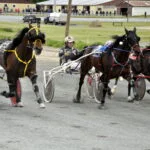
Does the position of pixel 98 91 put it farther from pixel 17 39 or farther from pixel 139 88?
pixel 17 39

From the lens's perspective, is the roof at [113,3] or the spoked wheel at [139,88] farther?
the roof at [113,3]

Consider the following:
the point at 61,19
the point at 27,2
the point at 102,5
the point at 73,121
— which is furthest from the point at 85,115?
the point at 27,2

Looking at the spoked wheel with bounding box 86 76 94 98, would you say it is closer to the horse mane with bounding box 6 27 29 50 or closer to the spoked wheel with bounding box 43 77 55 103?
the spoked wheel with bounding box 43 77 55 103

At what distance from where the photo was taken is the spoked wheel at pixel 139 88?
16609mm

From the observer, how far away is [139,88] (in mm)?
16734

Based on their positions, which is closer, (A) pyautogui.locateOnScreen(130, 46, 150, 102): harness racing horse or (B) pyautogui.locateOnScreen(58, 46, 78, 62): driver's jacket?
(A) pyautogui.locateOnScreen(130, 46, 150, 102): harness racing horse

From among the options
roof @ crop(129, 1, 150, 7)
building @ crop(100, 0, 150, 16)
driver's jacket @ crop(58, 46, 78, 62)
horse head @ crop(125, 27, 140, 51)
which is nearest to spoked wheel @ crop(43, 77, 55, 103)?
driver's jacket @ crop(58, 46, 78, 62)

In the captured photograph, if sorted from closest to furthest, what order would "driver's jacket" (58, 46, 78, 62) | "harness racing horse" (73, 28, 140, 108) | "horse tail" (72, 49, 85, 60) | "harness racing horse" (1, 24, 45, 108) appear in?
"harness racing horse" (1, 24, 45, 108), "harness racing horse" (73, 28, 140, 108), "horse tail" (72, 49, 85, 60), "driver's jacket" (58, 46, 78, 62)

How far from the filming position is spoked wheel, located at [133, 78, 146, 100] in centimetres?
1661

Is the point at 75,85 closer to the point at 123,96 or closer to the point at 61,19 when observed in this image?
the point at 123,96

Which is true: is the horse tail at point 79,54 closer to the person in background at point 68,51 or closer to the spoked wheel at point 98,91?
the person in background at point 68,51

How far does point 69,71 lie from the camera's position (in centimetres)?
1800

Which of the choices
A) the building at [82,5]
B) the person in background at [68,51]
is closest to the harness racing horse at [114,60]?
the person in background at [68,51]

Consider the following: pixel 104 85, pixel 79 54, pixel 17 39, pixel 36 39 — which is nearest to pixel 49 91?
pixel 79 54
